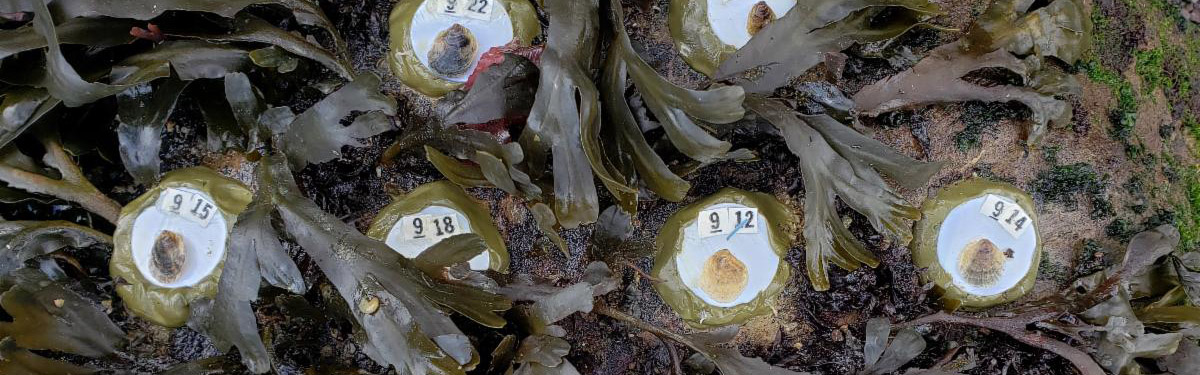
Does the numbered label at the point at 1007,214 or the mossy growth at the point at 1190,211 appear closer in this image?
the numbered label at the point at 1007,214

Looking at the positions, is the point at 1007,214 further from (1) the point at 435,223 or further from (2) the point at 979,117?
(1) the point at 435,223

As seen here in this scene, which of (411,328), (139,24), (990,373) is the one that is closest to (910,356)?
(990,373)

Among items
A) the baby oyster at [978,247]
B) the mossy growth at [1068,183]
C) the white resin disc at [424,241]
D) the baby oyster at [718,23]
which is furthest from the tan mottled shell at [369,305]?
the mossy growth at [1068,183]

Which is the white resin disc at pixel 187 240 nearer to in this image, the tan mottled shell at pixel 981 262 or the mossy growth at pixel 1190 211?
the tan mottled shell at pixel 981 262

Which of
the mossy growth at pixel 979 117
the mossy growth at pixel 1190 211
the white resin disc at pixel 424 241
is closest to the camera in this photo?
the white resin disc at pixel 424 241

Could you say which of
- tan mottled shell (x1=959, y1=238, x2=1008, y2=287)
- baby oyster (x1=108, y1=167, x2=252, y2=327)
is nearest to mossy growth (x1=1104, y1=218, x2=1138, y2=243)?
tan mottled shell (x1=959, y1=238, x2=1008, y2=287)

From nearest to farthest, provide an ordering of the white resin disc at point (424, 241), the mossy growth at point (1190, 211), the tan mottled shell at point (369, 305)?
1. the tan mottled shell at point (369, 305)
2. the white resin disc at point (424, 241)
3. the mossy growth at point (1190, 211)

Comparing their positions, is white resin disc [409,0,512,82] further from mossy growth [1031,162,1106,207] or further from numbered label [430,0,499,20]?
mossy growth [1031,162,1106,207]

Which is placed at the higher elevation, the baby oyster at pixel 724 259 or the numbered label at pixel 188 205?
the baby oyster at pixel 724 259
